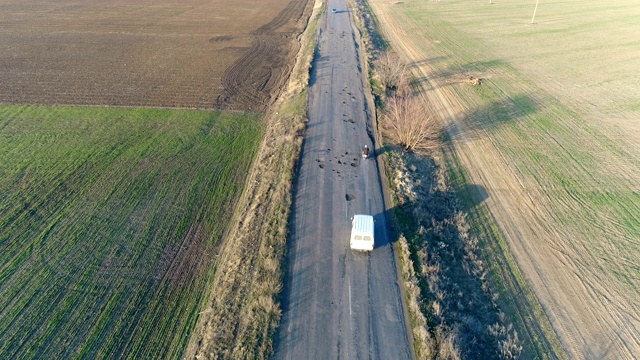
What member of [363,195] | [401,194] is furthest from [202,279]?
[401,194]

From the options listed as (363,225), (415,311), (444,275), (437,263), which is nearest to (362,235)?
(363,225)

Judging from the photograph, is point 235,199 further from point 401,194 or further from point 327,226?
point 401,194

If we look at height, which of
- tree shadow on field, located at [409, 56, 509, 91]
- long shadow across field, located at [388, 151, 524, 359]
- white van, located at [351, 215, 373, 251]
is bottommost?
long shadow across field, located at [388, 151, 524, 359]

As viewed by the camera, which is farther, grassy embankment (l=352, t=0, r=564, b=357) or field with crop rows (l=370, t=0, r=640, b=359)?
field with crop rows (l=370, t=0, r=640, b=359)

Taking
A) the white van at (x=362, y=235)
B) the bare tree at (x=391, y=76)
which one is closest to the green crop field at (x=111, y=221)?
the white van at (x=362, y=235)

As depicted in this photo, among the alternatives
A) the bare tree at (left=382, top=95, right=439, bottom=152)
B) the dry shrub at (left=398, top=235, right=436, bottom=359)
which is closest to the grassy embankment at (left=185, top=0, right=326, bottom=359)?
the dry shrub at (left=398, top=235, right=436, bottom=359)

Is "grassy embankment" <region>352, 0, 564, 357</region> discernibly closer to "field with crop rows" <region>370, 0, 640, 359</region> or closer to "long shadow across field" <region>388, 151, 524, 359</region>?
"long shadow across field" <region>388, 151, 524, 359</region>

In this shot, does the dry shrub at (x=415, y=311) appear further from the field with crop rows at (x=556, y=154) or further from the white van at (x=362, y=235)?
the field with crop rows at (x=556, y=154)
